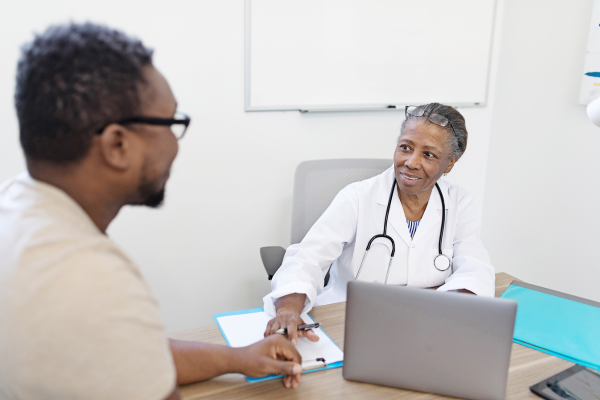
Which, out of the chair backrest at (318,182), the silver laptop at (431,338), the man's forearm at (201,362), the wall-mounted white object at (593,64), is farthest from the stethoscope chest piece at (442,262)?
the wall-mounted white object at (593,64)

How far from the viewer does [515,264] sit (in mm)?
2600

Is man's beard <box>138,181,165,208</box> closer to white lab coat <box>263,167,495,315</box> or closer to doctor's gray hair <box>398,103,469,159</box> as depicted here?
white lab coat <box>263,167,495,315</box>

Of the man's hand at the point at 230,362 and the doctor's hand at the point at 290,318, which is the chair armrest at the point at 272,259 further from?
the man's hand at the point at 230,362

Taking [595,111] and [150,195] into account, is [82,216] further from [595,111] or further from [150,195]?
[595,111]

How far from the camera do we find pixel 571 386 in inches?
37.8

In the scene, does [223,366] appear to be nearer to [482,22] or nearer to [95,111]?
[95,111]

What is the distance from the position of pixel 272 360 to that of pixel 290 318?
21cm

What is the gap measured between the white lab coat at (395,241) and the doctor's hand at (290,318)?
0.17 meters

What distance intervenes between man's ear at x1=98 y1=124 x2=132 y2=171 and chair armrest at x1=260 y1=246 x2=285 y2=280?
3.07ft

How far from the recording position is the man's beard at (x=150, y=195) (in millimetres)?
738

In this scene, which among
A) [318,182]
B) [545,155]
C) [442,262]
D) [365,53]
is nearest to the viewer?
[442,262]

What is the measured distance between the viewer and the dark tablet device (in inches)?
36.6

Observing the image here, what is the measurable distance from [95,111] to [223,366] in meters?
0.56

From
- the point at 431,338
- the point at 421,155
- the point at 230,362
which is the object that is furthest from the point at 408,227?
the point at 230,362
